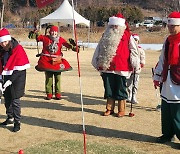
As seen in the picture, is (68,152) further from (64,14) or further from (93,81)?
(64,14)

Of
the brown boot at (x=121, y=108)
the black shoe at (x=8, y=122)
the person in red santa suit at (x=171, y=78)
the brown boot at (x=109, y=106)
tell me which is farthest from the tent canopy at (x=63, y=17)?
the person in red santa suit at (x=171, y=78)

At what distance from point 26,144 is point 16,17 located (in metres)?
60.2

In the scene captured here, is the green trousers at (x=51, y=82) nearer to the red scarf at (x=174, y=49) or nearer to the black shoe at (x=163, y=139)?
the black shoe at (x=163, y=139)

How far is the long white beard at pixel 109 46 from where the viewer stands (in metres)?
7.81

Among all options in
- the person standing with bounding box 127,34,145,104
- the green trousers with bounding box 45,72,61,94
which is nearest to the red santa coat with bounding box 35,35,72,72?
the green trousers with bounding box 45,72,61,94

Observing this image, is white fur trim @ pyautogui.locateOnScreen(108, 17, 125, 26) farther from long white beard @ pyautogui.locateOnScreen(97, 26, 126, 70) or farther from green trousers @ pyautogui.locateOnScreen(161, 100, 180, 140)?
green trousers @ pyautogui.locateOnScreen(161, 100, 180, 140)

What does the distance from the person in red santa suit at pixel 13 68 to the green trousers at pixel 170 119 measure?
2.44 meters

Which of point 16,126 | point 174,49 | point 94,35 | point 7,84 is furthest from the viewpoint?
point 94,35

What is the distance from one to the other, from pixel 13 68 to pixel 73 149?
1.75 m

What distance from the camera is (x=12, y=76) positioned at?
22.7ft

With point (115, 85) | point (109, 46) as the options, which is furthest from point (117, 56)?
point (115, 85)

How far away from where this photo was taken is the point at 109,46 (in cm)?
783

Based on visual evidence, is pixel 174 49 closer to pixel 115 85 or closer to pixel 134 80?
pixel 115 85

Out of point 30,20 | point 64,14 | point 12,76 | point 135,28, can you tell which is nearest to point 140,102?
point 12,76
